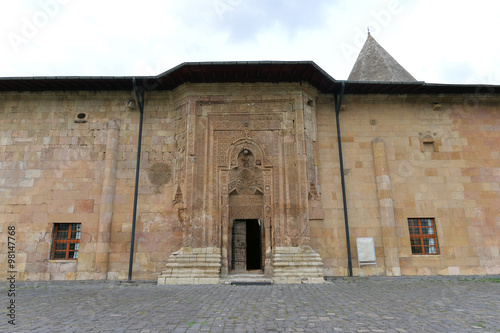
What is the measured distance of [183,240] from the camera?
997 cm

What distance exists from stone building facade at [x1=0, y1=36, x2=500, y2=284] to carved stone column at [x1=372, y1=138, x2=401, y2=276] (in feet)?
0.15

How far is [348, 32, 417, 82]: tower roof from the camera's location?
15.3 metres

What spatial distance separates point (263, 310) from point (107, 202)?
770 centimetres

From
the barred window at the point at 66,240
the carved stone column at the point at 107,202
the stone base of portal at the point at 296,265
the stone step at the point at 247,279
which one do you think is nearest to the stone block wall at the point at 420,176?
the stone base of portal at the point at 296,265

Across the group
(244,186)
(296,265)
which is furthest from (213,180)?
(296,265)

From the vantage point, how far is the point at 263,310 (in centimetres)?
512

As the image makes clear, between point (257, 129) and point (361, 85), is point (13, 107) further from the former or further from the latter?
point (361, 85)

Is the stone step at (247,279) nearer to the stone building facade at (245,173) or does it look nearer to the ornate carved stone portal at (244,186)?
the ornate carved stone portal at (244,186)

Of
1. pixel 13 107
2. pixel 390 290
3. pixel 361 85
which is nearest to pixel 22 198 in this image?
pixel 13 107

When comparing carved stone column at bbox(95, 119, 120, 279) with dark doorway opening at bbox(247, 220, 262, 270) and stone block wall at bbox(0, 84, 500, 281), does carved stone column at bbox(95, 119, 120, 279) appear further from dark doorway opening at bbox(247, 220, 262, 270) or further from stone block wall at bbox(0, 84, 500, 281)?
dark doorway opening at bbox(247, 220, 262, 270)

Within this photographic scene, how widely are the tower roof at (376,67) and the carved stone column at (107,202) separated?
12.1 m

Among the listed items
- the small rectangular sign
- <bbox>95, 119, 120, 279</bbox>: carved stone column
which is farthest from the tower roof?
<bbox>95, 119, 120, 279</bbox>: carved stone column

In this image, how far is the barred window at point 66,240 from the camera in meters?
10.6

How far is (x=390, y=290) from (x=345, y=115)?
22.8 feet
